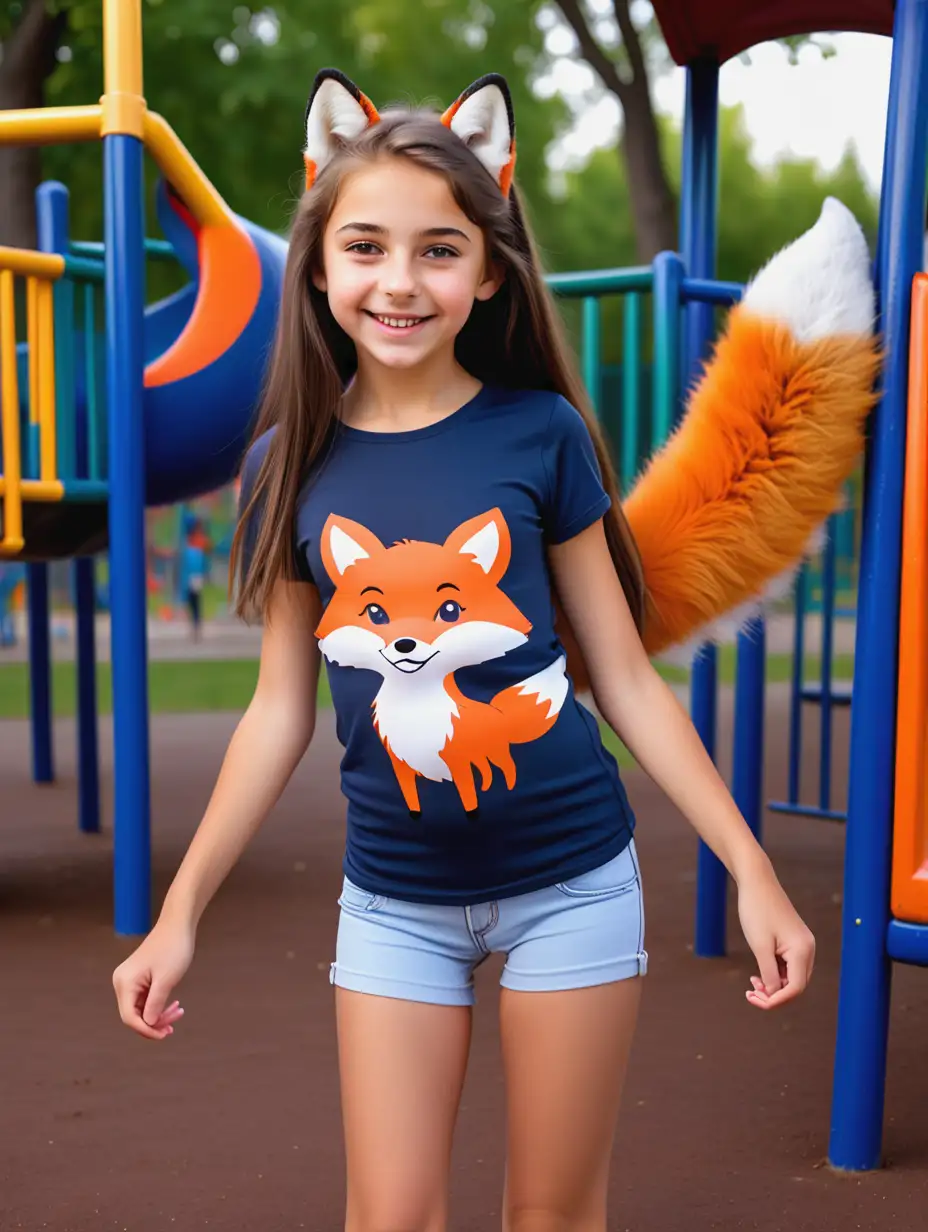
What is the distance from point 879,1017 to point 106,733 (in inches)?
300

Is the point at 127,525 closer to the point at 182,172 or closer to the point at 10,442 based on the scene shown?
the point at 10,442

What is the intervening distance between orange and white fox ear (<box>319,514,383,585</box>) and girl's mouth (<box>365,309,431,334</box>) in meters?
0.23

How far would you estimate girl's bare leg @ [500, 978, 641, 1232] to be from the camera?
1.68 meters

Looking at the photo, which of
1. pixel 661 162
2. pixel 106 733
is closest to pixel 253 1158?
pixel 106 733

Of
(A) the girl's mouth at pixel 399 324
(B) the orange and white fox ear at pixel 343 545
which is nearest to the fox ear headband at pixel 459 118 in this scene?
(A) the girl's mouth at pixel 399 324

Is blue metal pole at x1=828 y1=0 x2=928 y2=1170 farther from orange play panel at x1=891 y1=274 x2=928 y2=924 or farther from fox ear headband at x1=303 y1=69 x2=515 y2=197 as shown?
fox ear headband at x1=303 y1=69 x2=515 y2=197

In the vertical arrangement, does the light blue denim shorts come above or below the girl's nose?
below

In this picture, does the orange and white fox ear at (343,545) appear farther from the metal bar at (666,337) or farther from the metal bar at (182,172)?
the metal bar at (182,172)

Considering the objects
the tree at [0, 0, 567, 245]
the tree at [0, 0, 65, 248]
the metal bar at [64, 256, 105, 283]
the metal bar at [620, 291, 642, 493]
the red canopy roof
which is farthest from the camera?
the tree at [0, 0, 567, 245]

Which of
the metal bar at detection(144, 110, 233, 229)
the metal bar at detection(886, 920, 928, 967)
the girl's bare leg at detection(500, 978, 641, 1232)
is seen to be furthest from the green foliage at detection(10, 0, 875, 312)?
the girl's bare leg at detection(500, 978, 641, 1232)

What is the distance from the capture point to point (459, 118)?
1.80 meters

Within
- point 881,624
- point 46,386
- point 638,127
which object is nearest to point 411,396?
point 881,624

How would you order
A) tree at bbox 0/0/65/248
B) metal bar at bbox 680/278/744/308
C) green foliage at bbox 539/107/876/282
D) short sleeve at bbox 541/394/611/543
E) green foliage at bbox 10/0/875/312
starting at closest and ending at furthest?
1. short sleeve at bbox 541/394/611/543
2. metal bar at bbox 680/278/744/308
3. tree at bbox 0/0/65/248
4. green foliage at bbox 10/0/875/312
5. green foliage at bbox 539/107/876/282

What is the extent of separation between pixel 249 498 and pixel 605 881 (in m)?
0.64
